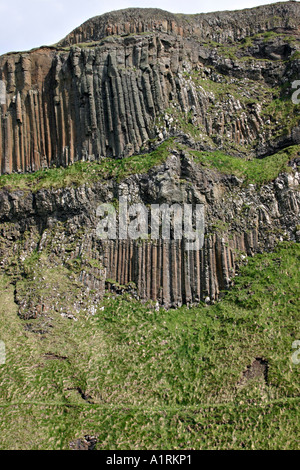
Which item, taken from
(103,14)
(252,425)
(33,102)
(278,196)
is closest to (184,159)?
(278,196)

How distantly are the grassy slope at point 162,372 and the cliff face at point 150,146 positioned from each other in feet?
4.57

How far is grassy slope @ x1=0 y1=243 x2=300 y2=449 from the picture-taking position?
47.0 ft

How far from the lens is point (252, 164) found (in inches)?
986

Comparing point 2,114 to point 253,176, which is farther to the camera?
point 2,114

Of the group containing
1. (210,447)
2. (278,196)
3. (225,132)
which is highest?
(225,132)

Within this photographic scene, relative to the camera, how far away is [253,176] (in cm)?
2384

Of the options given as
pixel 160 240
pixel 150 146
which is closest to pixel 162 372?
pixel 160 240

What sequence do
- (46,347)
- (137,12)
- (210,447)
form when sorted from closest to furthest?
1. (210,447)
2. (46,347)
3. (137,12)

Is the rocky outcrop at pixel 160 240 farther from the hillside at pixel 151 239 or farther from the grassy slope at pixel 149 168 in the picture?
the grassy slope at pixel 149 168

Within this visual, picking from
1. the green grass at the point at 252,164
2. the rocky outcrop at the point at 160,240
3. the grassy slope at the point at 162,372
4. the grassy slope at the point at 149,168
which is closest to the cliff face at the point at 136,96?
the grassy slope at the point at 149,168

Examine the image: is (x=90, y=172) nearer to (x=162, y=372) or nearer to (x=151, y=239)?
(x=151, y=239)

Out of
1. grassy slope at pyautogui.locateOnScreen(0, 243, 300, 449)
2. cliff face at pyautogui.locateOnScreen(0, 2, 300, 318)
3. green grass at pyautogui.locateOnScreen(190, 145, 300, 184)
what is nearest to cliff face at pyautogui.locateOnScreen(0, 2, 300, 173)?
cliff face at pyautogui.locateOnScreen(0, 2, 300, 318)

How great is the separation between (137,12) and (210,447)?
104 feet

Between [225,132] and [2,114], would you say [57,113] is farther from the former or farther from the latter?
[225,132]
